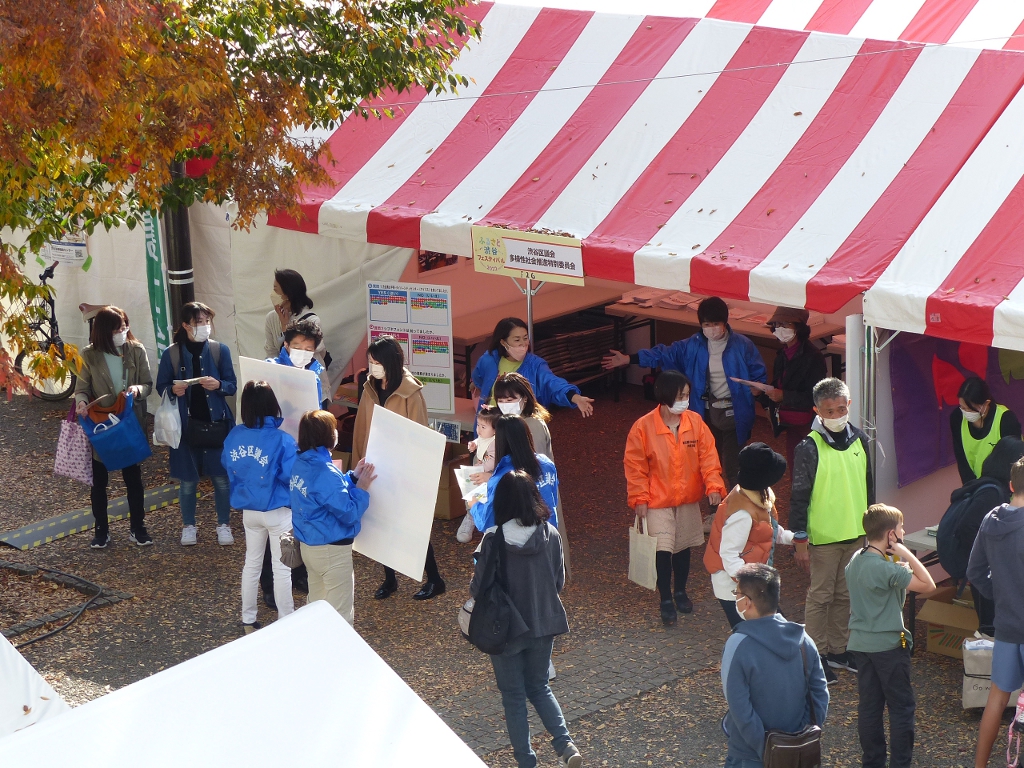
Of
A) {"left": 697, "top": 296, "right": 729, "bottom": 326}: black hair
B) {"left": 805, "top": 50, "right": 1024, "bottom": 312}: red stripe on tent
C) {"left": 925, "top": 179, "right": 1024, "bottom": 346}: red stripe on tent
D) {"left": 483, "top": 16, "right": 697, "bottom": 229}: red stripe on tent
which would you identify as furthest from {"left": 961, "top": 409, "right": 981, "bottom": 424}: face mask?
{"left": 483, "top": 16, "right": 697, "bottom": 229}: red stripe on tent

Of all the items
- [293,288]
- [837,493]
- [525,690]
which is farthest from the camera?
[293,288]

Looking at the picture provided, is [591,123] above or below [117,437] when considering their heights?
above

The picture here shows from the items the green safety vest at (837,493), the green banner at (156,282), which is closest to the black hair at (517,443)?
the green safety vest at (837,493)

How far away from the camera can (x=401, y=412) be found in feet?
23.4

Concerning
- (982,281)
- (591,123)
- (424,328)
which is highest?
(591,123)

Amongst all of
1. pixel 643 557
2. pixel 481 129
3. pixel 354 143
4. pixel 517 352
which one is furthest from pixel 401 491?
pixel 354 143

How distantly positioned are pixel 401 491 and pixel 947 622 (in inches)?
120

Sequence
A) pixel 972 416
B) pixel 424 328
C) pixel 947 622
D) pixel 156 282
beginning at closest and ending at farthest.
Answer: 1. pixel 972 416
2. pixel 947 622
3. pixel 424 328
4. pixel 156 282

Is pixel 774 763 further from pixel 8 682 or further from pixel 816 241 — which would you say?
pixel 816 241

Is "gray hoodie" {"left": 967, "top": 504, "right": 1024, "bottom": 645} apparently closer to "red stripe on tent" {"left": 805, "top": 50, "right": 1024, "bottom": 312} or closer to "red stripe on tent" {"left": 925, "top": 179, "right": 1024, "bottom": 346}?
"red stripe on tent" {"left": 925, "top": 179, "right": 1024, "bottom": 346}

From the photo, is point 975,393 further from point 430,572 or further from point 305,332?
point 305,332

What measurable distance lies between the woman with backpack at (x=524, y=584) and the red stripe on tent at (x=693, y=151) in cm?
247

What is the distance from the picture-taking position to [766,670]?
4227mm

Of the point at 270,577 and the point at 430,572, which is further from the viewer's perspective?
the point at 430,572
